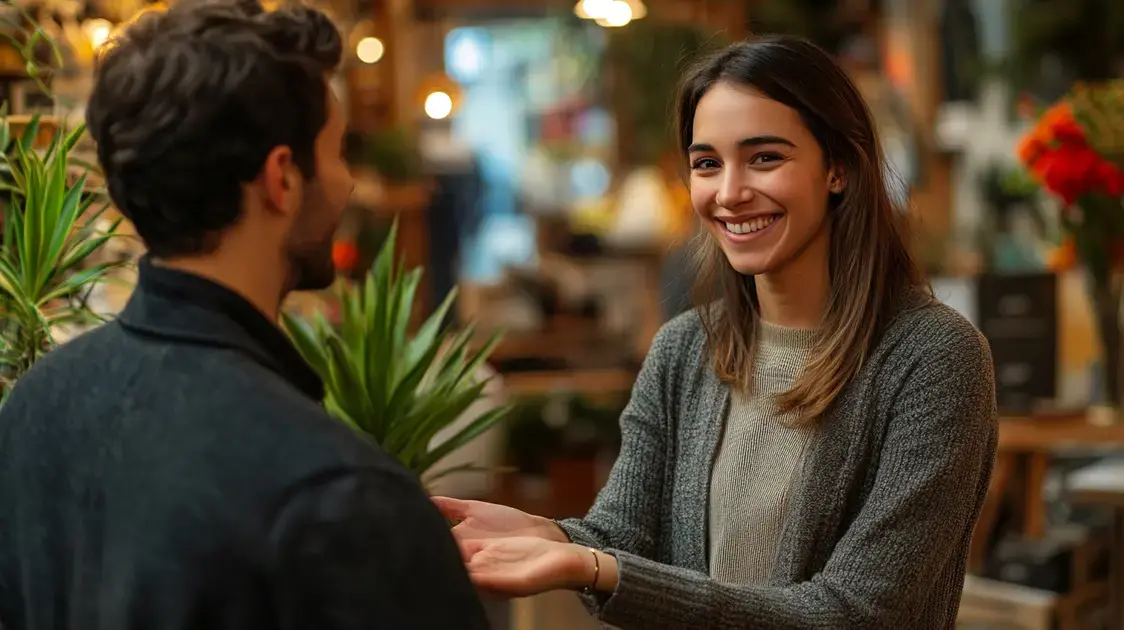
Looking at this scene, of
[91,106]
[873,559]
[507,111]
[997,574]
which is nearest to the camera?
[91,106]

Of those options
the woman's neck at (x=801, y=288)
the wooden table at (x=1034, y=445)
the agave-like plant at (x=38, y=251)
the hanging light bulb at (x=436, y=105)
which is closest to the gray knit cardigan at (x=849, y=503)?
the woman's neck at (x=801, y=288)

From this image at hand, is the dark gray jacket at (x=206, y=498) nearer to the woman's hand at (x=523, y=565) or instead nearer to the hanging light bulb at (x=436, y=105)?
the woman's hand at (x=523, y=565)

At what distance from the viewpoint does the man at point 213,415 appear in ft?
3.42

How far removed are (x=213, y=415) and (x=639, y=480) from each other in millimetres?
933

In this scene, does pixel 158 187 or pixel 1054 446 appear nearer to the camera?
pixel 158 187

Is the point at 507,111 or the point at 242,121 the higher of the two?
the point at 507,111

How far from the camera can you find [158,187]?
114 centimetres

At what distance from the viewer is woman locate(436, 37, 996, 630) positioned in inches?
63.9

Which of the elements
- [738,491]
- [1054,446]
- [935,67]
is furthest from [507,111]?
[738,491]

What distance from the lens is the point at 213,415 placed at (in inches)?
42.5

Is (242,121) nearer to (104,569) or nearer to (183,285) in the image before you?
(183,285)

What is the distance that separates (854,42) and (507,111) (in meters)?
3.28

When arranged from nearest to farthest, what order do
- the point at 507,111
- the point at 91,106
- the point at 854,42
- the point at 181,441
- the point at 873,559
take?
the point at 181,441
the point at 91,106
the point at 873,559
the point at 854,42
the point at 507,111

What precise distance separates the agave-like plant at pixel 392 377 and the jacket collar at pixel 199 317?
117 centimetres
